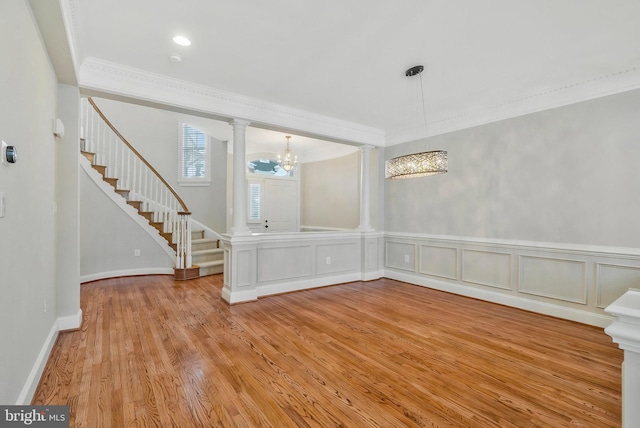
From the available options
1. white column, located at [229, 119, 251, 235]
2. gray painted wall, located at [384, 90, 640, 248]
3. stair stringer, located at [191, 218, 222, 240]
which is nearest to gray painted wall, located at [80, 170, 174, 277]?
stair stringer, located at [191, 218, 222, 240]

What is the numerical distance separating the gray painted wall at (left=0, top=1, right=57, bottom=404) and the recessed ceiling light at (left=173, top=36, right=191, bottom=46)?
0.96 m

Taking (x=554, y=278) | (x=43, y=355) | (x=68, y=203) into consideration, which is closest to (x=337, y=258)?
(x=554, y=278)

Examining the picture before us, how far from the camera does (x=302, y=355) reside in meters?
2.61

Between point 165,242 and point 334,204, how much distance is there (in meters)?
3.86

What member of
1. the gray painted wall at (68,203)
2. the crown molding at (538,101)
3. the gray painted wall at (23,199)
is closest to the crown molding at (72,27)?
the gray painted wall at (23,199)

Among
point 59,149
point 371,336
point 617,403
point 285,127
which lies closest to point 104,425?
point 371,336

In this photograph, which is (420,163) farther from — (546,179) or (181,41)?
(181,41)

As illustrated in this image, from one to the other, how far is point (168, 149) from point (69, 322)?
4.92 m

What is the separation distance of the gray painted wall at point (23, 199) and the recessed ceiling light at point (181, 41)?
3.15 ft

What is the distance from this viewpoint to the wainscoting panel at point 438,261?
15.3 feet

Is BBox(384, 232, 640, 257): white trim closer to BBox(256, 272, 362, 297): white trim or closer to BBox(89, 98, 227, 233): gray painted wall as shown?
BBox(256, 272, 362, 297): white trim

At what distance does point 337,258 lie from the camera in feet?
17.3

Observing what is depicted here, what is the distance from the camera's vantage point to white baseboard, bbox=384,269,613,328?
132 inches

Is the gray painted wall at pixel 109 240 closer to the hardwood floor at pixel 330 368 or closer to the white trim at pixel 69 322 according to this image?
the hardwood floor at pixel 330 368
